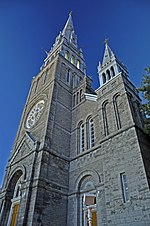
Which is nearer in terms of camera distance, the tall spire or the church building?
the church building

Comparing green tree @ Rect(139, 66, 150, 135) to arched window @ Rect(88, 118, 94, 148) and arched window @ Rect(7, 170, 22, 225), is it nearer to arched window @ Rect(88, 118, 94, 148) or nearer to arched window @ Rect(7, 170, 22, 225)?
arched window @ Rect(88, 118, 94, 148)

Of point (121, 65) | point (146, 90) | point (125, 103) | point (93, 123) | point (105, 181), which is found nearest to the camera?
point (105, 181)

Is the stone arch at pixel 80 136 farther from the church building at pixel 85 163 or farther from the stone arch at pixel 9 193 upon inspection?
the stone arch at pixel 9 193

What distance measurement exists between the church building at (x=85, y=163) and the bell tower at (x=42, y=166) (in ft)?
0.17

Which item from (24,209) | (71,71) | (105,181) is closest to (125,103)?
(105,181)

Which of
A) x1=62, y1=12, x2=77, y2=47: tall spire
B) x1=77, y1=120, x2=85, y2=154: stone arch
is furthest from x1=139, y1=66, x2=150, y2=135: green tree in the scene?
x1=62, y1=12, x2=77, y2=47: tall spire

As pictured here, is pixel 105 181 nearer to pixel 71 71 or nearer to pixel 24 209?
pixel 24 209

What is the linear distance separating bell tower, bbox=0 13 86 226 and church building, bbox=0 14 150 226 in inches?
2.1

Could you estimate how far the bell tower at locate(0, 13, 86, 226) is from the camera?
35.8 feet

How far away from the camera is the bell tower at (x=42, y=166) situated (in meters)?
10.9

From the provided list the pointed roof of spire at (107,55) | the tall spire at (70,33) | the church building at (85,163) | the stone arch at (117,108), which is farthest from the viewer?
the tall spire at (70,33)

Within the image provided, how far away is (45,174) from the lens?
1208cm

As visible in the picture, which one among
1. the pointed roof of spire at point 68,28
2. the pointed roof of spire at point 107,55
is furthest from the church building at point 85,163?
the pointed roof of spire at point 68,28

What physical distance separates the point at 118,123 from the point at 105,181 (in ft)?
12.9
